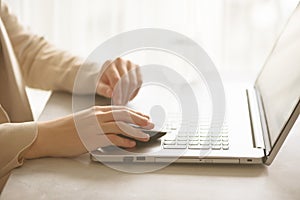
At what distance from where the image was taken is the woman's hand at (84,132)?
0.92 meters

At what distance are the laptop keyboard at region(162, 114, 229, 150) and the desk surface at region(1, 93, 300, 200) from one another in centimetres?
4

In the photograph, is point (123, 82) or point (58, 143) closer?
point (58, 143)

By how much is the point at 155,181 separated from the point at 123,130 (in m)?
0.11

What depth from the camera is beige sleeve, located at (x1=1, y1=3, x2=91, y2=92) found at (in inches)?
47.4

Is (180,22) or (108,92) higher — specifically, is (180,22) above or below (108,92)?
below

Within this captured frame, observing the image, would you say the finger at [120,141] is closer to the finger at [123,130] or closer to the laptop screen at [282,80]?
the finger at [123,130]

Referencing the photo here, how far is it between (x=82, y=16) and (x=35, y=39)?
0.75 meters

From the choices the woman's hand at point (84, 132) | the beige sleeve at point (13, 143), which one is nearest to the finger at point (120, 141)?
the woman's hand at point (84, 132)

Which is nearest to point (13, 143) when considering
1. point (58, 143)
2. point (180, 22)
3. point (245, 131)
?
point (58, 143)

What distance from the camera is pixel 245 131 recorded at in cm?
99

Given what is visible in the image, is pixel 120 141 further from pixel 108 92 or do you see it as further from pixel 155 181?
pixel 108 92

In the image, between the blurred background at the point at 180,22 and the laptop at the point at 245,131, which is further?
the blurred background at the point at 180,22

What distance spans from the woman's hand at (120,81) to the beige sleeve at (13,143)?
228 mm

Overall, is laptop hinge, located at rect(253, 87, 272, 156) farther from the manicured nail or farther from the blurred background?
the blurred background
